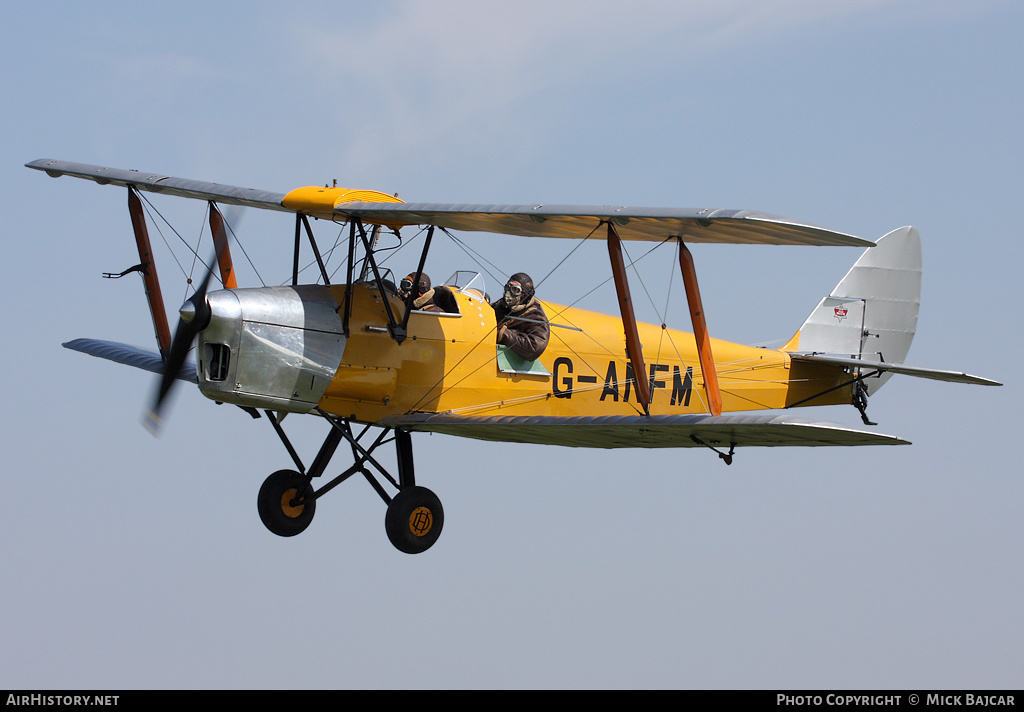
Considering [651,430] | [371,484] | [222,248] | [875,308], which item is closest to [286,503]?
[371,484]

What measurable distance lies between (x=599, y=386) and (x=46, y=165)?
263 inches

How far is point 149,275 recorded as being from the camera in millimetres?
14562

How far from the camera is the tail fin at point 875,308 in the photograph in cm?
1714

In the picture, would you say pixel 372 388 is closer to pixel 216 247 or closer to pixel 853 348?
pixel 216 247

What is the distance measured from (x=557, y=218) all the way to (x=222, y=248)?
4.11 metres

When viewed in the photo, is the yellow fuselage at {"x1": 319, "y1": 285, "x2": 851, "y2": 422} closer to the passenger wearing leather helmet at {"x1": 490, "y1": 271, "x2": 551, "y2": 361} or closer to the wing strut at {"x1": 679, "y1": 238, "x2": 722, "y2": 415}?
the passenger wearing leather helmet at {"x1": 490, "y1": 271, "x2": 551, "y2": 361}

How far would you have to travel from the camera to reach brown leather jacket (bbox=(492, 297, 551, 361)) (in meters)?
14.1

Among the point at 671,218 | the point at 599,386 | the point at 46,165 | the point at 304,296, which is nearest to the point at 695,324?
the point at 671,218

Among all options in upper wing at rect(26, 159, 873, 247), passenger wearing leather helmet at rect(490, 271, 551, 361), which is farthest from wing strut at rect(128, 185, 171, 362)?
passenger wearing leather helmet at rect(490, 271, 551, 361)

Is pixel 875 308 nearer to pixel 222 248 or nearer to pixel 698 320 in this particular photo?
pixel 698 320

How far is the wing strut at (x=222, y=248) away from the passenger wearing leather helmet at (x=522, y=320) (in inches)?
113

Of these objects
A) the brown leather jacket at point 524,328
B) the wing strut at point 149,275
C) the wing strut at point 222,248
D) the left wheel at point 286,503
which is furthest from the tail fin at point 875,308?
the wing strut at point 149,275

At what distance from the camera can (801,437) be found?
11.0m

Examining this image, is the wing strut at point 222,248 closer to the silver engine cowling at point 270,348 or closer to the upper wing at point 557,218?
the upper wing at point 557,218
